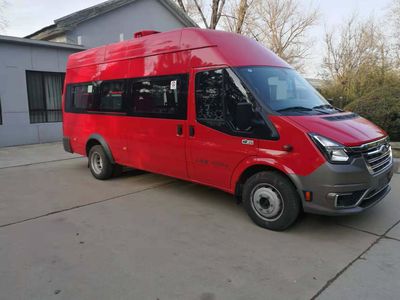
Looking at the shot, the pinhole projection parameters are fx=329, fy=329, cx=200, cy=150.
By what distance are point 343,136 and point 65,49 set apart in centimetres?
1149

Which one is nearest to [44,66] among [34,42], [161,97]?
[34,42]

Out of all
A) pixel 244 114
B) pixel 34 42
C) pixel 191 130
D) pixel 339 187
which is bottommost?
pixel 339 187

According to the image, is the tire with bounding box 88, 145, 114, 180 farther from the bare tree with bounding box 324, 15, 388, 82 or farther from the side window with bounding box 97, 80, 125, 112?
the bare tree with bounding box 324, 15, 388, 82

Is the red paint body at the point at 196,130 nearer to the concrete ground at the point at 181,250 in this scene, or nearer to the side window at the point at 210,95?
the side window at the point at 210,95

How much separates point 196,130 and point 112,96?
2.30 metres

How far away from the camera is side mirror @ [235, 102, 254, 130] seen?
3.98 m

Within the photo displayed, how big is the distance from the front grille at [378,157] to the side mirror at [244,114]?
135 cm

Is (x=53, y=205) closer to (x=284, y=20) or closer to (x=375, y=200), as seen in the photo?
(x=375, y=200)

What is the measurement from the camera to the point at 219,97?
4434 millimetres

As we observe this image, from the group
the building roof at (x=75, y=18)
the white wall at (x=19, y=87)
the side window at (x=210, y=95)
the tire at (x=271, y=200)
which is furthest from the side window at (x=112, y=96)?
the building roof at (x=75, y=18)

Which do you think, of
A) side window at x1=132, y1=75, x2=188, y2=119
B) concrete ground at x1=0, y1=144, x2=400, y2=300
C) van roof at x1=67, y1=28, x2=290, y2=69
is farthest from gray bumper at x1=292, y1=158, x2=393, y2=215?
side window at x1=132, y1=75, x2=188, y2=119

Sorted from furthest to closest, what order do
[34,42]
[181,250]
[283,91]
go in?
[34,42] → [283,91] → [181,250]

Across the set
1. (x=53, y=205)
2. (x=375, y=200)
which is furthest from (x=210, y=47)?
(x=53, y=205)

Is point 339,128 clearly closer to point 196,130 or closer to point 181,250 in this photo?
point 196,130
